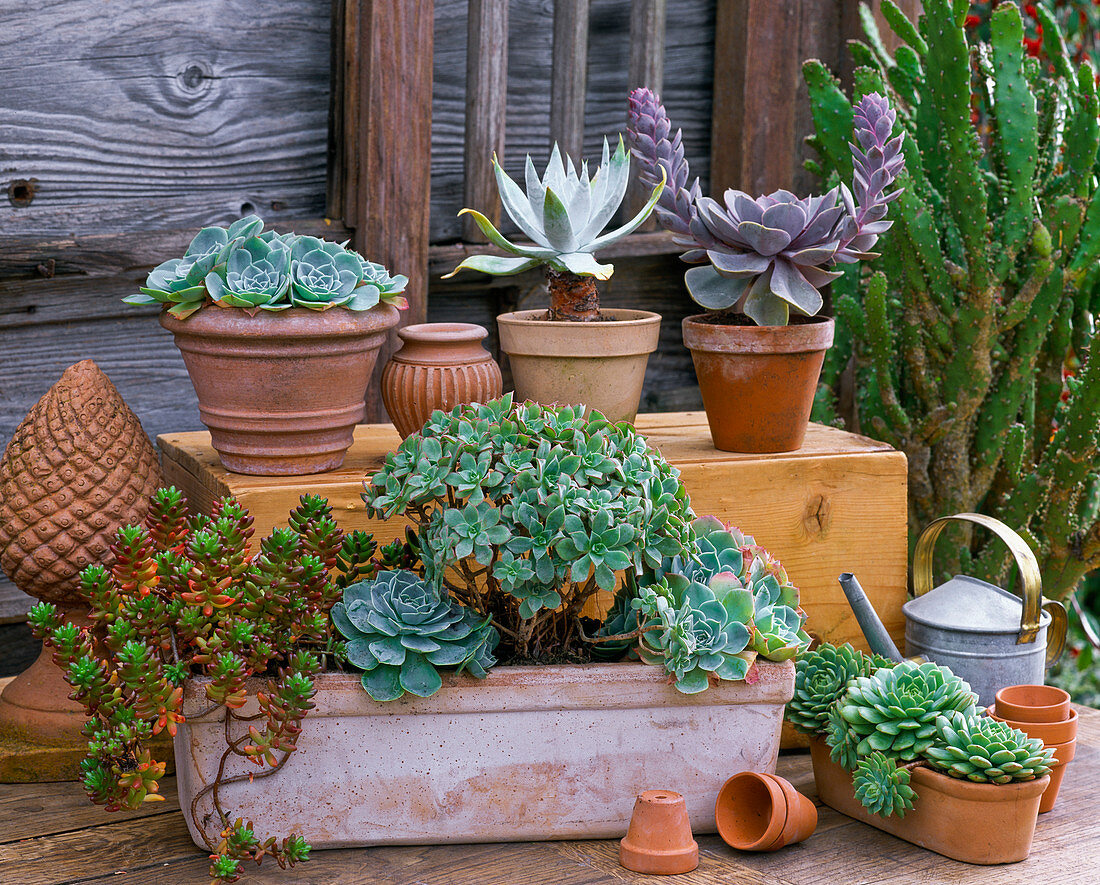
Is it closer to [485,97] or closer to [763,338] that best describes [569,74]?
[485,97]

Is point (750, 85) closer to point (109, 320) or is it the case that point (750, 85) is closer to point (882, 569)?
point (882, 569)

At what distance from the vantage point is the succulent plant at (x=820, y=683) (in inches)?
57.9

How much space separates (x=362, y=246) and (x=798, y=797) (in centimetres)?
123

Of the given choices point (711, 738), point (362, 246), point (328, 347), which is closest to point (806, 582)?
point (711, 738)

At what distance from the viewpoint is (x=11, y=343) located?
6.24ft

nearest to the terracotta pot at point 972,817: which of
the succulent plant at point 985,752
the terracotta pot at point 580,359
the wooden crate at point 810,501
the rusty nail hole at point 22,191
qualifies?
the succulent plant at point 985,752

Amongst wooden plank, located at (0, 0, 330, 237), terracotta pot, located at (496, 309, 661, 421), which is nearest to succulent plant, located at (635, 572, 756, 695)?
terracotta pot, located at (496, 309, 661, 421)

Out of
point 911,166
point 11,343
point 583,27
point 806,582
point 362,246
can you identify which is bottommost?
point 806,582

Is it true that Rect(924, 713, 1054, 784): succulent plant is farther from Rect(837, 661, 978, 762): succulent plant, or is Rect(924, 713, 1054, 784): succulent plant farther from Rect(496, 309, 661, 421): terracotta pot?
Rect(496, 309, 661, 421): terracotta pot

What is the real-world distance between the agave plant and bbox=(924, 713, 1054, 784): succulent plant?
0.75 meters

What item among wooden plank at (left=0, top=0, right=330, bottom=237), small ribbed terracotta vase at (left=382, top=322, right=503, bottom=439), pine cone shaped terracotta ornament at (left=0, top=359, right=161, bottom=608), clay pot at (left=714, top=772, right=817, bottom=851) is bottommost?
clay pot at (left=714, top=772, right=817, bottom=851)

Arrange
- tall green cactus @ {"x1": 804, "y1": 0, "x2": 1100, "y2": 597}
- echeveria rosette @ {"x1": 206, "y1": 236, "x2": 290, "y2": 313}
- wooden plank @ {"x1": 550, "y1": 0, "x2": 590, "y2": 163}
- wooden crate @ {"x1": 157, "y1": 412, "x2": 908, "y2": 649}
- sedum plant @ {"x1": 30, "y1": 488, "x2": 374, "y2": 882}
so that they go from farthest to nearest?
wooden plank @ {"x1": 550, "y1": 0, "x2": 590, "y2": 163}, tall green cactus @ {"x1": 804, "y1": 0, "x2": 1100, "y2": 597}, wooden crate @ {"x1": 157, "y1": 412, "x2": 908, "y2": 649}, echeveria rosette @ {"x1": 206, "y1": 236, "x2": 290, "y2": 313}, sedum plant @ {"x1": 30, "y1": 488, "x2": 374, "y2": 882}

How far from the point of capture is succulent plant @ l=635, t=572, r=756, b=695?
131cm

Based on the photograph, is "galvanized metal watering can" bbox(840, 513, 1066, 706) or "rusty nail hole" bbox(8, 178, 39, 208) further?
"rusty nail hole" bbox(8, 178, 39, 208)
